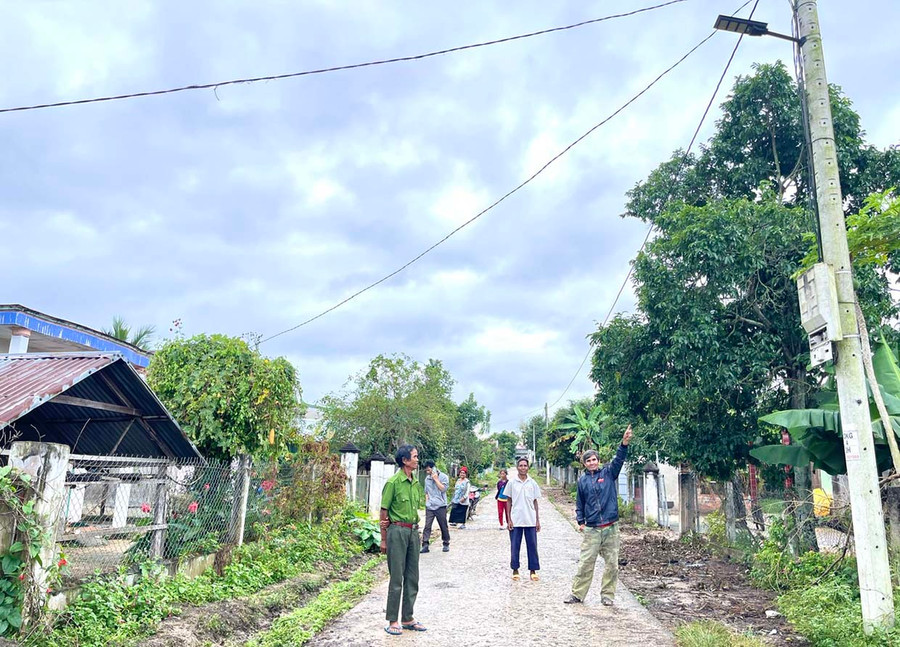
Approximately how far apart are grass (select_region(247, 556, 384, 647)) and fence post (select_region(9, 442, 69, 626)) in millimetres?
1766

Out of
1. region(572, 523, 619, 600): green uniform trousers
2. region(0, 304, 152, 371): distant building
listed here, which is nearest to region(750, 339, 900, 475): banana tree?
region(572, 523, 619, 600): green uniform trousers

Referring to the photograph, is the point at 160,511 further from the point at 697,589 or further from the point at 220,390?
the point at 697,589

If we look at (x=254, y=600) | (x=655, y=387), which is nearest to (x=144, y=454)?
(x=254, y=600)

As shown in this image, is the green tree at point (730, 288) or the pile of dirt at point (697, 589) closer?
the pile of dirt at point (697, 589)

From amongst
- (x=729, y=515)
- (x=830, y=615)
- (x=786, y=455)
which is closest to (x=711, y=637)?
(x=830, y=615)

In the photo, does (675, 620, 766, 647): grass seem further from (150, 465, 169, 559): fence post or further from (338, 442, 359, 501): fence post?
(338, 442, 359, 501): fence post

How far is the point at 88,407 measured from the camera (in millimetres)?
7750

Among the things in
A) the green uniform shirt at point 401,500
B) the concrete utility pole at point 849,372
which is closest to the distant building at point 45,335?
the green uniform shirt at point 401,500

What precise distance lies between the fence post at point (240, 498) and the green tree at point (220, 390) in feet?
0.62

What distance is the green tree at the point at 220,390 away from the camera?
29.0ft

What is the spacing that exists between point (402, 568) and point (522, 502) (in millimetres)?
3032

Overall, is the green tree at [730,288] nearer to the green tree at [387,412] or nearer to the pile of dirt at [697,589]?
the pile of dirt at [697,589]

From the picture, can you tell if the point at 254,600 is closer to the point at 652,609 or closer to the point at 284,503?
the point at 284,503

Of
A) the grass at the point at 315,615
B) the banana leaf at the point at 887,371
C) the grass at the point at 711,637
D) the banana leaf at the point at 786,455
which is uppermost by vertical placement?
the banana leaf at the point at 887,371
